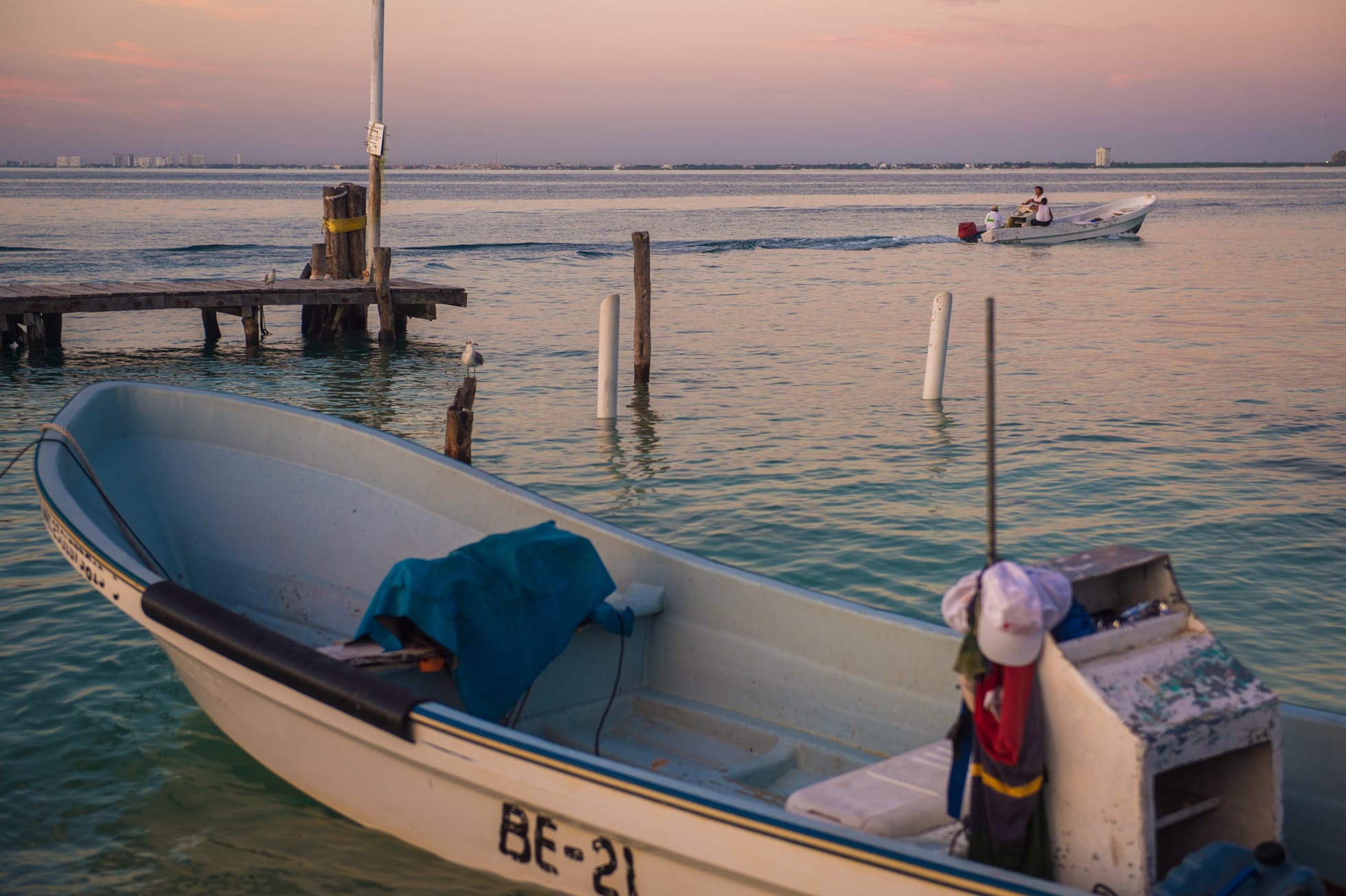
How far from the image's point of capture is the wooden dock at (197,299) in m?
17.3

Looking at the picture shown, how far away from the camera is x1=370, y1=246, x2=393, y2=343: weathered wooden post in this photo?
61.9 ft

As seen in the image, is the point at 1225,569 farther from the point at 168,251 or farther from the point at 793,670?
the point at 168,251

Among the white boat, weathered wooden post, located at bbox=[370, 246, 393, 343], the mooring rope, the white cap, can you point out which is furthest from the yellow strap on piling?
the white cap

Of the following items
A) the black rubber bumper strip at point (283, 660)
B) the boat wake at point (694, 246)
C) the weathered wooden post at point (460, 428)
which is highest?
the boat wake at point (694, 246)

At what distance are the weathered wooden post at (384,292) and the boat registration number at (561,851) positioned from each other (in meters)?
15.5

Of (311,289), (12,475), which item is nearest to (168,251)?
(311,289)

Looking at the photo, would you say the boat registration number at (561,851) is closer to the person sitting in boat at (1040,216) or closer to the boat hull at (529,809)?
the boat hull at (529,809)

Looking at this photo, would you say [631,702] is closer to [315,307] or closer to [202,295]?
[202,295]

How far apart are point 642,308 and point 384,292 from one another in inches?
225

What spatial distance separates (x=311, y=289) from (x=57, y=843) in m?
14.5

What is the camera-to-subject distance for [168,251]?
139 ft

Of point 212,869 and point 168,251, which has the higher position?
point 168,251

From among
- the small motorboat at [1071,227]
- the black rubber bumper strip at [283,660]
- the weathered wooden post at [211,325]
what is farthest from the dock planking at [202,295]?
the small motorboat at [1071,227]

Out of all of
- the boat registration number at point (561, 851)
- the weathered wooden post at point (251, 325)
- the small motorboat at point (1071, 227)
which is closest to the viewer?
the boat registration number at point (561, 851)
